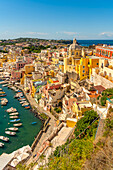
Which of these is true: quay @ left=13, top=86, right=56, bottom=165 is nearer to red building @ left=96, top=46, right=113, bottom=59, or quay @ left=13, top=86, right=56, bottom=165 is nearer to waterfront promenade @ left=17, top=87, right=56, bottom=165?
waterfront promenade @ left=17, top=87, right=56, bottom=165

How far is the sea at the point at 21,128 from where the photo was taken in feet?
44.2

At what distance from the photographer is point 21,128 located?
15969 millimetres

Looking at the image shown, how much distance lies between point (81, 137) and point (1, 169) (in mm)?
5427

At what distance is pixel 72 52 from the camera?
23.2 meters

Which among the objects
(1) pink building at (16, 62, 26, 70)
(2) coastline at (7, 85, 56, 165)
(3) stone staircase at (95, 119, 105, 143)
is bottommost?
(2) coastline at (7, 85, 56, 165)

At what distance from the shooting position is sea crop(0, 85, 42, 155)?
13477 mm

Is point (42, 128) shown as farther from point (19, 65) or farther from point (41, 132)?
point (19, 65)

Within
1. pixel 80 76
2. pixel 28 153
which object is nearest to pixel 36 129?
pixel 28 153

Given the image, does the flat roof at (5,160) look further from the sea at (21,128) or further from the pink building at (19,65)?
the pink building at (19,65)

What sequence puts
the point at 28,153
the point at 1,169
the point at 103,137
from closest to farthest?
the point at 103,137, the point at 1,169, the point at 28,153

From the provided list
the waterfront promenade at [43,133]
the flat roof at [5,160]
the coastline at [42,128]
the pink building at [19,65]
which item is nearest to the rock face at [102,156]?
the waterfront promenade at [43,133]

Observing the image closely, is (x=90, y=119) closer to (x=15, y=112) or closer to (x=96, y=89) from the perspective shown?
(x=96, y=89)

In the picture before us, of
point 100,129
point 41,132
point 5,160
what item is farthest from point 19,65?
point 100,129

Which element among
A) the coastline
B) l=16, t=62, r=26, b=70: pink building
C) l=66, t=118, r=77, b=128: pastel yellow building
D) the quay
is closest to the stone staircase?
l=66, t=118, r=77, b=128: pastel yellow building
